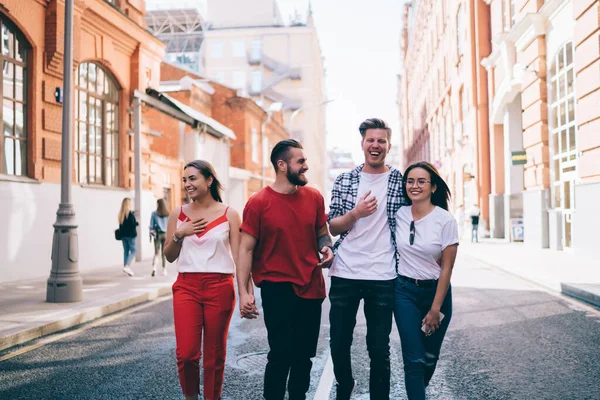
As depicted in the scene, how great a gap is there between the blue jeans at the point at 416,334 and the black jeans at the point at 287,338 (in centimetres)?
55

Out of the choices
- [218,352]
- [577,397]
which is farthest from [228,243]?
[577,397]

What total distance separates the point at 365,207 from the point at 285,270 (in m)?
0.63

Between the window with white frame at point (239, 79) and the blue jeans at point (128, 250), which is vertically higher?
the window with white frame at point (239, 79)

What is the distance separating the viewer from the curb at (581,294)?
333 inches

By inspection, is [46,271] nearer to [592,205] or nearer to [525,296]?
[525,296]

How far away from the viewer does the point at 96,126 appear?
15.5 metres

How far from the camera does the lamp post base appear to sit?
8.60m

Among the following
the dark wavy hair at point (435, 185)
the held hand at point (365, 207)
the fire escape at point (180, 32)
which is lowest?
the held hand at point (365, 207)

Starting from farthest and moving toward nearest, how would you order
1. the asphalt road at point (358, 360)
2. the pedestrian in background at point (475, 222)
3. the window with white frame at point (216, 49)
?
1. the window with white frame at point (216, 49)
2. the pedestrian in background at point (475, 222)
3. the asphalt road at point (358, 360)

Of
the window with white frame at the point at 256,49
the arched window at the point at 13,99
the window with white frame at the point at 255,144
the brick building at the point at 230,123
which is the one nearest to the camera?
the arched window at the point at 13,99

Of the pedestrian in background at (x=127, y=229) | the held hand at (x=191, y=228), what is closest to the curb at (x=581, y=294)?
the held hand at (x=191, y=228)

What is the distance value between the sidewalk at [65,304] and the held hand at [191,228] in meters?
3.28

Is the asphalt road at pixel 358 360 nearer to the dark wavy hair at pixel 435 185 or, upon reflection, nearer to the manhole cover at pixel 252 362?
the manhole cover at pixel 252 362

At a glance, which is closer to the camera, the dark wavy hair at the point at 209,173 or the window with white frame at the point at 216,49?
the dark wavy hair at the point at 209,173
